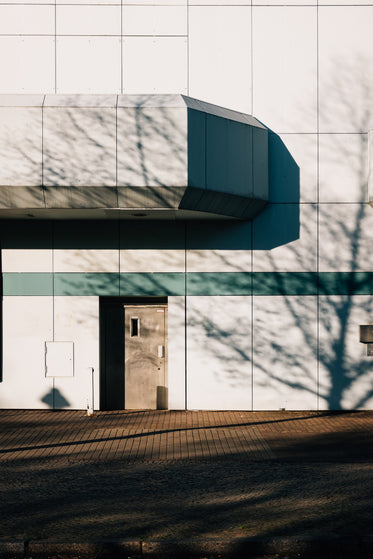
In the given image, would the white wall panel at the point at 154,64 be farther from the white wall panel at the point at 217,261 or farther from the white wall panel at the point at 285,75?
the white wall panel at the point at 217,261

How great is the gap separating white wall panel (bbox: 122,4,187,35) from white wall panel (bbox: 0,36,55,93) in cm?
178

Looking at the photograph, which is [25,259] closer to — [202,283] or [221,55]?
[202,283]

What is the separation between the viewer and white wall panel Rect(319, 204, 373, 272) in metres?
13.9

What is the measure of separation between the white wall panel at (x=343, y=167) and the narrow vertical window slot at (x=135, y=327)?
5.20 metres

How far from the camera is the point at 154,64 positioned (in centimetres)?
1385

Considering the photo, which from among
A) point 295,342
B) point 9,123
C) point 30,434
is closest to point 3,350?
point 30,434

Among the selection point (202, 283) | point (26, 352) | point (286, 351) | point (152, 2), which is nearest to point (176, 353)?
point (202, 283)

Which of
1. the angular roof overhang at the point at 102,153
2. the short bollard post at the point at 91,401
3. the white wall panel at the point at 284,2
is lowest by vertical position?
the short bollard post at the point at 91,401

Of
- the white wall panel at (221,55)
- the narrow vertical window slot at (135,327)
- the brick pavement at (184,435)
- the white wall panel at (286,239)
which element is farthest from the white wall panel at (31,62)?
the brick pavement at (184,435)

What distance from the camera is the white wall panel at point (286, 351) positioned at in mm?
13961

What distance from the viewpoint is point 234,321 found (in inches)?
550

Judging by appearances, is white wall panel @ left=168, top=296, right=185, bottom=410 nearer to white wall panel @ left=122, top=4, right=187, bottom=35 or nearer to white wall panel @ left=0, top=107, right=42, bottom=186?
white wall panel @ left=0, top=107, right=42, bottom=186

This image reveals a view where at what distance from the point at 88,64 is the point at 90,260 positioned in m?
4.36

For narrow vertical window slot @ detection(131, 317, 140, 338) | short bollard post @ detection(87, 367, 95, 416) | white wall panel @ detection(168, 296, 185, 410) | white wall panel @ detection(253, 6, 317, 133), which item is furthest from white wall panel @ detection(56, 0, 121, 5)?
short bollard post @ detection(87, 367, 95, 416)
